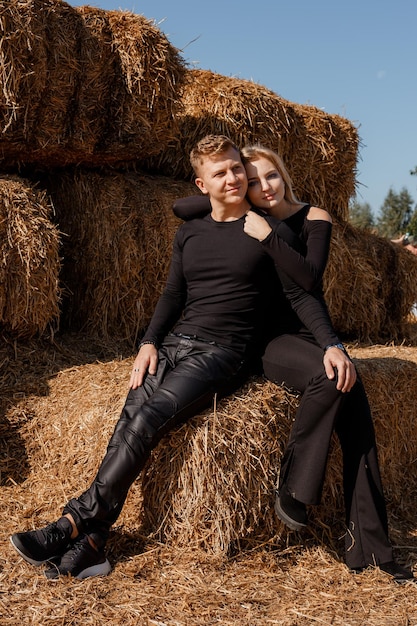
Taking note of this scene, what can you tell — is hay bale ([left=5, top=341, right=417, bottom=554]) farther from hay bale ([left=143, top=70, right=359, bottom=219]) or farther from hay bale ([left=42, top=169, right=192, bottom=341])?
hay bale ([left=143, top=70, right=359, bottom=219])

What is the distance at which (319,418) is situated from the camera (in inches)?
108

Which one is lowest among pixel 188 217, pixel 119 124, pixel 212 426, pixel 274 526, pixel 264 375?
pixel 274 526

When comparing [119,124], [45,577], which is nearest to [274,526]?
[45,577]

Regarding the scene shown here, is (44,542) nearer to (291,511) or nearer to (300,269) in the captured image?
(291,511)

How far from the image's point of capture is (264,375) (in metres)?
3.14

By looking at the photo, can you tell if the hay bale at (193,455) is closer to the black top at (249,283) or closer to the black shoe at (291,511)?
the black shoe at (291,511)

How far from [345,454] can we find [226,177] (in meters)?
1.18

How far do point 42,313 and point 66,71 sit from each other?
1243mm

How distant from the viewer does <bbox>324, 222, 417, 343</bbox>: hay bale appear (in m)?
5.25

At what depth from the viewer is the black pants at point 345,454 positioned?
8.93ft

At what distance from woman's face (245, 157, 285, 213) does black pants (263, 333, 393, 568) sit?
663 millimetres

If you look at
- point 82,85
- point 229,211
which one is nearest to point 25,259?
point 82,85

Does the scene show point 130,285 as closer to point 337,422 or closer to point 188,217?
point 188,217

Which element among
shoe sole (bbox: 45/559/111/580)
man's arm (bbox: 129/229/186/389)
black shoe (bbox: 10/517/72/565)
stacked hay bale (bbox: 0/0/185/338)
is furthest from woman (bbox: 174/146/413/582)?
stacked hay bale (bbox: 0/0/185/338)
